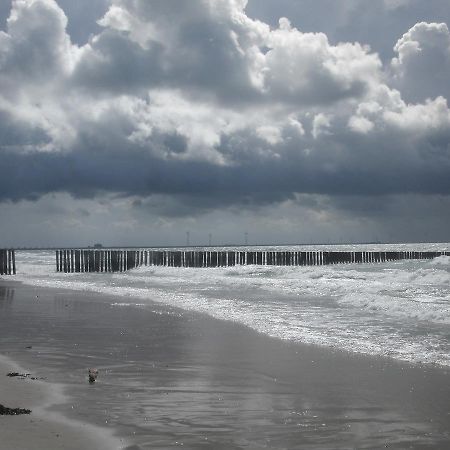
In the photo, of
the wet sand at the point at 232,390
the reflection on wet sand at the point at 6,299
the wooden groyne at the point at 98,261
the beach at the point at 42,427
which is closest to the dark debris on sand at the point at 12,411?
the beach at the point at 42,427

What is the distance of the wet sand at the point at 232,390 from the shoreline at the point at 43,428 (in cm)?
11

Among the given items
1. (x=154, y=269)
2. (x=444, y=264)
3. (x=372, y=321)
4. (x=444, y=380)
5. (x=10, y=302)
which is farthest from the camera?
(x=444, y=264)

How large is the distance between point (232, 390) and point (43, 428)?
232 cm

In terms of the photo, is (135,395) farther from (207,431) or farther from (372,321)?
(372,321)

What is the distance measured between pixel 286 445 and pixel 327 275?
30.5 meters

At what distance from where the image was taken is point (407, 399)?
248 inches

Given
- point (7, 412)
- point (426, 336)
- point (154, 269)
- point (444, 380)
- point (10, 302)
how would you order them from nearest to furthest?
point (7, 412) < point (444, 380) < point (426, 336) < point (10, 302) < point (154, 269)

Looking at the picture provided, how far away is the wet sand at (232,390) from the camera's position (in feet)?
16.8

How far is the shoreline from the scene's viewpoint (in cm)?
473

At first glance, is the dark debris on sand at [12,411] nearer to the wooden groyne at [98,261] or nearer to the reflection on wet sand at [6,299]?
the reflection on wet sand at [6,299]

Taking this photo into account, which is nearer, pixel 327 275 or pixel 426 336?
pixel 426 336

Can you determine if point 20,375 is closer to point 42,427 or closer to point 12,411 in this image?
point 12,411

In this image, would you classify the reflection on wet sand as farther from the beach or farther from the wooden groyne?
the wooden groyne

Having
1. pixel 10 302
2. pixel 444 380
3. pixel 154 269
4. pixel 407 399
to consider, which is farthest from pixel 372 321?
pixel 154 269
